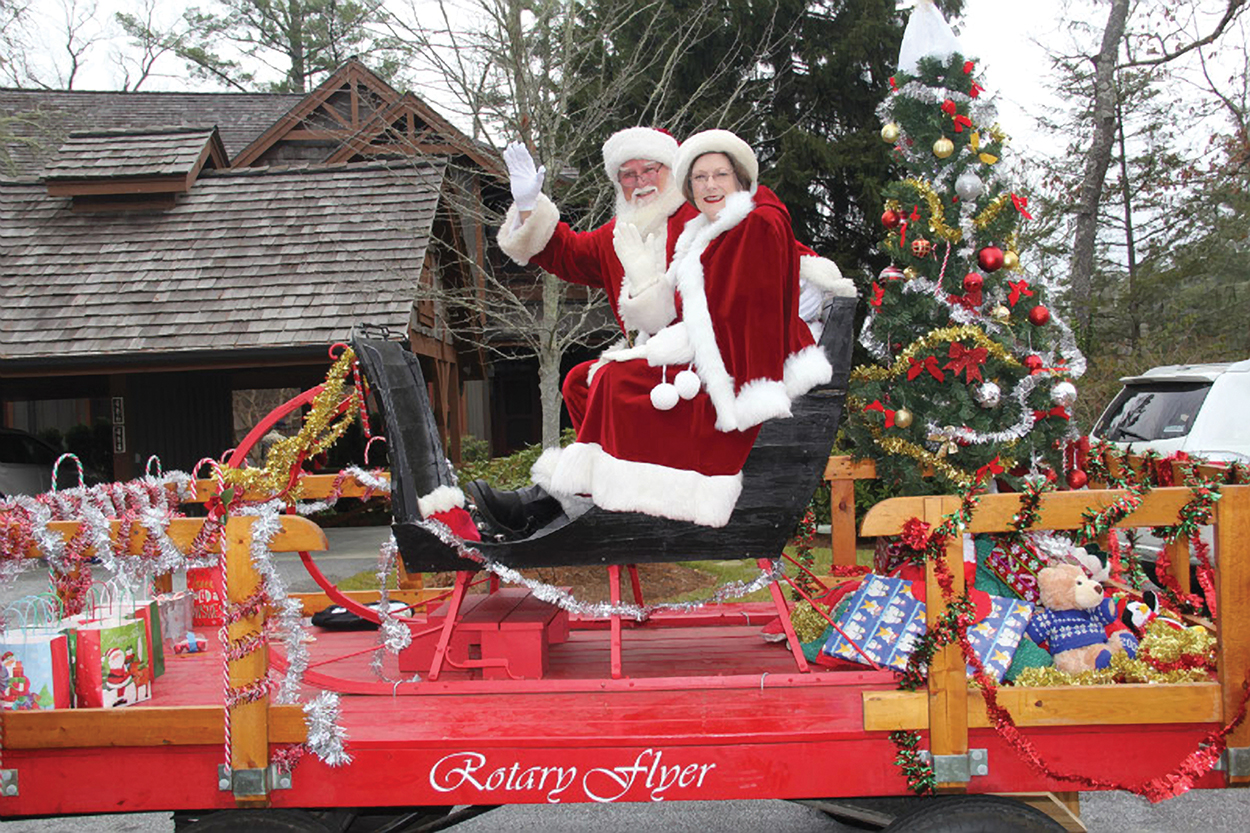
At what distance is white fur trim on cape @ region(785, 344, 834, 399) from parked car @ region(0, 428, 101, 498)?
11208 mm

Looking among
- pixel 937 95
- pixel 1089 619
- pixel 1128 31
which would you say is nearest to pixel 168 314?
pixel 937 95

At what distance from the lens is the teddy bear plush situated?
2596 millimetres

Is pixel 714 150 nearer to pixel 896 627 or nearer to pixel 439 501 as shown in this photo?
pixel 439 501

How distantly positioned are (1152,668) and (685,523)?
1260mm

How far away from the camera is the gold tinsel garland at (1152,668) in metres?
2.44

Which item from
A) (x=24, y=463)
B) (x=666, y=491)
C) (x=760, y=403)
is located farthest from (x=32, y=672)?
(x=24, y=463)

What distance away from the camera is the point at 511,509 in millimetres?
3219

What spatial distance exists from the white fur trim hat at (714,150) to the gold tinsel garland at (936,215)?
7.75ft

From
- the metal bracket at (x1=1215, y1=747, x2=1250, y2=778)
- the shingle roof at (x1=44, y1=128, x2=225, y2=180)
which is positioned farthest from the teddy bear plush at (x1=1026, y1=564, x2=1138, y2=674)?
the shingle roof at (x1=44, y1=128, x2=225, y2=180)

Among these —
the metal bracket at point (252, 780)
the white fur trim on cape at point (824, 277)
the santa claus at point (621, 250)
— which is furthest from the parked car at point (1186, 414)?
the metal bracket at point (252, 780)

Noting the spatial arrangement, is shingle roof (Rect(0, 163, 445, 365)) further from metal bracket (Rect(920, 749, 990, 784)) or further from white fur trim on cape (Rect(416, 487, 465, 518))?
metal bracket (Rect(920, 749, 990, 784))

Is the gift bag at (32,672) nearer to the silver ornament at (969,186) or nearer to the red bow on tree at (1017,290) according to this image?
the silver ornament at (969,186)

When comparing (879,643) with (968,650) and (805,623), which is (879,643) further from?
(968,650)

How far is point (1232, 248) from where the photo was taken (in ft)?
55.6
